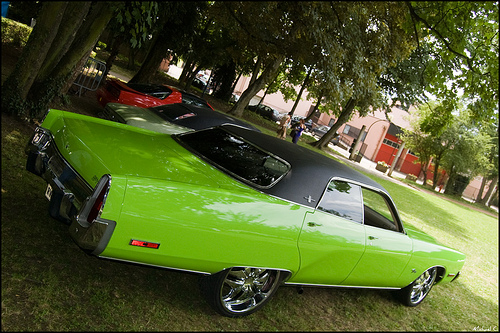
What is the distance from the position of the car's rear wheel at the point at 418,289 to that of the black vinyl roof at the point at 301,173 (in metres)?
1.54

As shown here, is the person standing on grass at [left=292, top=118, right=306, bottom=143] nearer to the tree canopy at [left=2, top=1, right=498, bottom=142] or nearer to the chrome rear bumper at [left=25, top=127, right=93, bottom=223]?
the tree canopy at [left=2, top=1, right=498, bottom=142]

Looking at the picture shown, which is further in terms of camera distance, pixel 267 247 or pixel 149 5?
pixel 149 5

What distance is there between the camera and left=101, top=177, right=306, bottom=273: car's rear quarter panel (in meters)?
2.86

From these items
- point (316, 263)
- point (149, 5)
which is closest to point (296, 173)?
point (316, 263)

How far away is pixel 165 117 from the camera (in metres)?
8.13

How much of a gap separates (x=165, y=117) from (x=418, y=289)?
5380 millimetres

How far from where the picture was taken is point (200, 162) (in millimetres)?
3998

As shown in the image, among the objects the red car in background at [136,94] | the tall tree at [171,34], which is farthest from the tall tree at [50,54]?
the tall tree at [171,34]

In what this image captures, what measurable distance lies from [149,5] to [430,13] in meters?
4.83

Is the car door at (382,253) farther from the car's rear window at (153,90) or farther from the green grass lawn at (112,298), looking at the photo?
the car's rear window at (153,90)

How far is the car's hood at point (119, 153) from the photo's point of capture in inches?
129

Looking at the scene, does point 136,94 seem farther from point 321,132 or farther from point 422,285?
point 321,132

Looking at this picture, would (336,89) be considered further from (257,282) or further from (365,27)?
(257,282)

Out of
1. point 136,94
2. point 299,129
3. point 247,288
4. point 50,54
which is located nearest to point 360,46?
point 136,94
